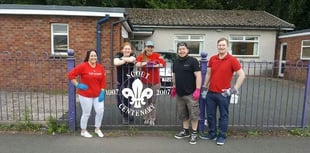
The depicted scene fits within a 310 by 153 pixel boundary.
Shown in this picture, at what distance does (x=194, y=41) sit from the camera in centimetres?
1694

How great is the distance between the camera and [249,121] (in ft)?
18.7

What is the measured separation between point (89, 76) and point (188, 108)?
1.72m

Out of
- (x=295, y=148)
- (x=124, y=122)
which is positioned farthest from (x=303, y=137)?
(x=124, y=122)

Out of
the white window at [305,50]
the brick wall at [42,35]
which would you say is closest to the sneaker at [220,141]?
Result: the brick wall at [42,35]

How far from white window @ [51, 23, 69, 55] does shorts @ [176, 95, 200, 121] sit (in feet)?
20.3

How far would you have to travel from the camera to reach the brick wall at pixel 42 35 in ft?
29.7

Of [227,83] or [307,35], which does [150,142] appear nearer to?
[227,83]

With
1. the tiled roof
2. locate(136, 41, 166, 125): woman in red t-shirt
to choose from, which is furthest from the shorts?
the tiled roof

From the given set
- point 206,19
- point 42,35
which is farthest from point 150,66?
point 206,19

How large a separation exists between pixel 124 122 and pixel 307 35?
39.9 ft

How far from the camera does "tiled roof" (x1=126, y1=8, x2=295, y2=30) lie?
16.4 meters

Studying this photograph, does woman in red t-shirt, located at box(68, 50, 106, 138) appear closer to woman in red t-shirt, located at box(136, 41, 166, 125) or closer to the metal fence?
the metal fence

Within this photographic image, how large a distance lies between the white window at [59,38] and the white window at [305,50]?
38.7 ft

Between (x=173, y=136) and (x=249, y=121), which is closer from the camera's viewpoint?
(x=173, y=136)
